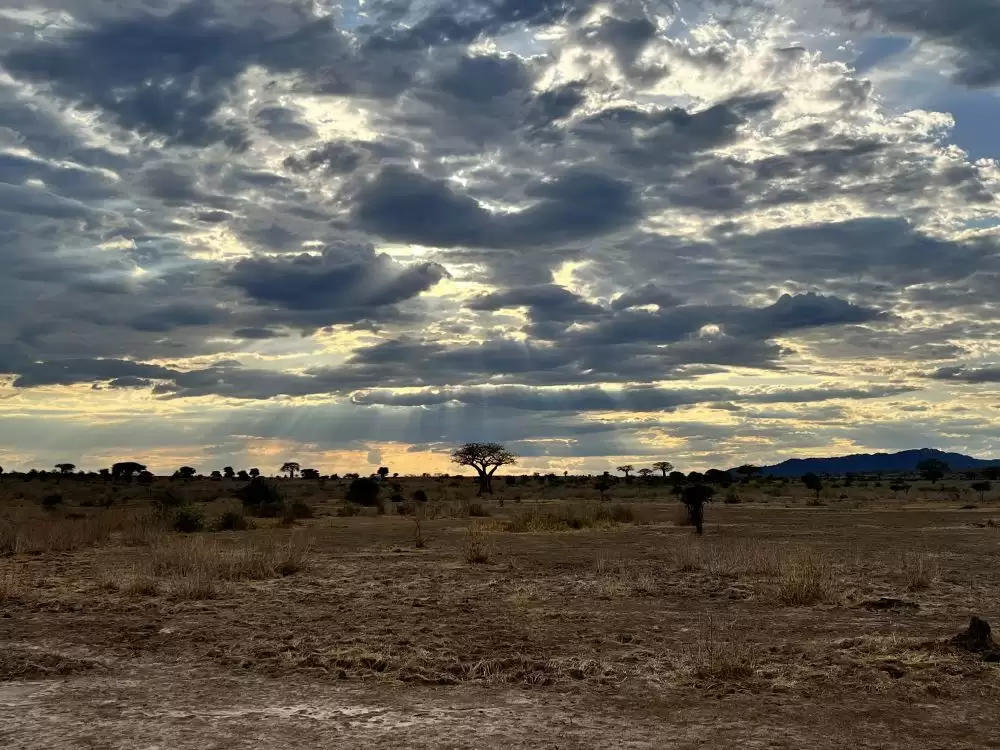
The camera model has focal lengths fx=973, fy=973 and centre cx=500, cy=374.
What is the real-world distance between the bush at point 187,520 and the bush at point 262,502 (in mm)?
9441

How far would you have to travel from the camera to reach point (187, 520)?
114 ft

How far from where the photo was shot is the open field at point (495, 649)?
344 inches

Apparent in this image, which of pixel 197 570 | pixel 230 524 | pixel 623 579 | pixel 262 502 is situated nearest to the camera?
pixel 197 570

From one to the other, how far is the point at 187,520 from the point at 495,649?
25.3m

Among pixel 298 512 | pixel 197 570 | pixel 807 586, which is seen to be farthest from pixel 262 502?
pixel 807 586

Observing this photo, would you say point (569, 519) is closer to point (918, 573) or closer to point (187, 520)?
point (187, 520)

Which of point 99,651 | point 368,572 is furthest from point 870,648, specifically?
point 368,572

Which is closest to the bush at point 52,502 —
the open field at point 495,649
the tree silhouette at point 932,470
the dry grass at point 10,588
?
the open field at point 495,649

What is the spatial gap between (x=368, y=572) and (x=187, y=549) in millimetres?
4081

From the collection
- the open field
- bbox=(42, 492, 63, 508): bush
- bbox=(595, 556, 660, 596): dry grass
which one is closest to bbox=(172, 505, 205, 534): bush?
the open field

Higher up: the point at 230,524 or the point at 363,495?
the point at 363,495

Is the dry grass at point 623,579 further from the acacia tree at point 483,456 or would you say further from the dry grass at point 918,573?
the acacia tree at point 483,456

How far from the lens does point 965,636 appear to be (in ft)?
38.0

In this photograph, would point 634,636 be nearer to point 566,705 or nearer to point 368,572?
point 566,705
